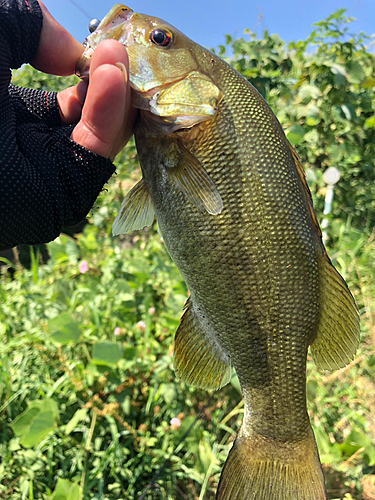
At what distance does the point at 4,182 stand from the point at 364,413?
242cm

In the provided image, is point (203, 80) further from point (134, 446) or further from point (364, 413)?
point (364, 413)

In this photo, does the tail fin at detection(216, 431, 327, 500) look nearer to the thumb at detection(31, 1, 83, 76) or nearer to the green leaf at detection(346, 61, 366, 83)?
the thumb at detection(31, 1, 83, 76)

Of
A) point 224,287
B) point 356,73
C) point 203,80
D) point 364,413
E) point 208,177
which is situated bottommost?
point 364,413

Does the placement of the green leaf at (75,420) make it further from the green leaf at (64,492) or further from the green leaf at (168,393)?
the green leaf at (168,393)

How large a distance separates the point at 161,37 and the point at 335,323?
1.13m

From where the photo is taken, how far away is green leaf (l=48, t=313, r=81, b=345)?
1.89 metres

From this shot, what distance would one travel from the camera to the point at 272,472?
117cm

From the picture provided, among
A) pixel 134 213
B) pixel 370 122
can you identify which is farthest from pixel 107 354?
pixel 370 122

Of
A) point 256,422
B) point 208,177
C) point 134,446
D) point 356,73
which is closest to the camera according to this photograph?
point 208,177

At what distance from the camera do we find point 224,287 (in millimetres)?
1112

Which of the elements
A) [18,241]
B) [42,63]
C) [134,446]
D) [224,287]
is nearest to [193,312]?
[224,287]

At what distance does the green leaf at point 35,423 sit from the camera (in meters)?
1.65

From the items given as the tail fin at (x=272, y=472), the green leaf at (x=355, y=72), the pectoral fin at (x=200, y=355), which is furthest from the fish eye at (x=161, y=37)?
the green leaf at (x=355, y=72)

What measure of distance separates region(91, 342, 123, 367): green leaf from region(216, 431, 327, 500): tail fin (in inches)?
33.7
